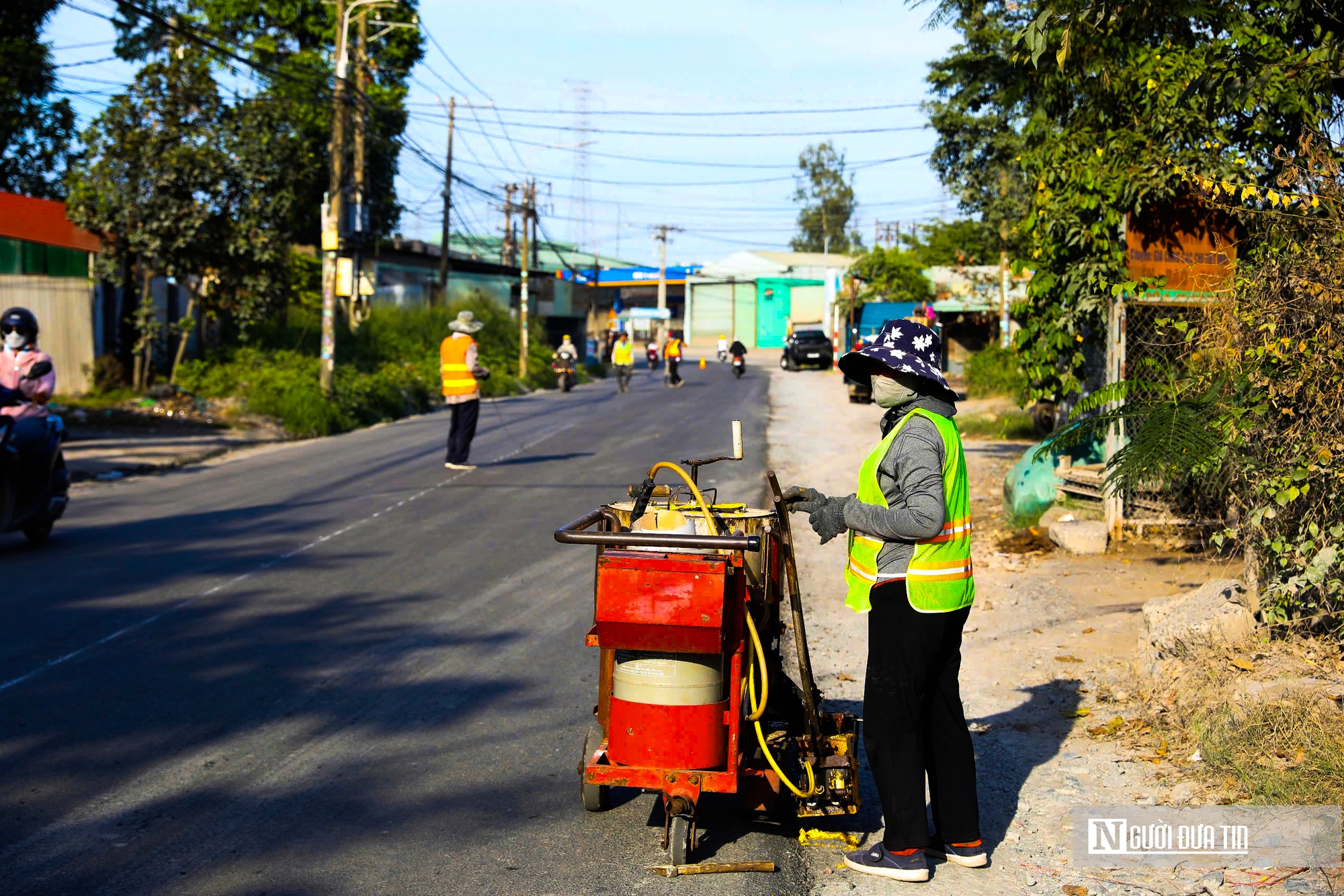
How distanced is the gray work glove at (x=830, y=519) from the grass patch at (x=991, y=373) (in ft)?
73.4

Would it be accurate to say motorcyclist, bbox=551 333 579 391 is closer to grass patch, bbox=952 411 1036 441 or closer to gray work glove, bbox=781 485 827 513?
grass patch, bbox=952 411 1036 441

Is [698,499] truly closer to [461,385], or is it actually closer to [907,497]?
[907,497]

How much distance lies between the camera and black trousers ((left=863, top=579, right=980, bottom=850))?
422cm

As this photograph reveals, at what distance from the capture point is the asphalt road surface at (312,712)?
434 cm

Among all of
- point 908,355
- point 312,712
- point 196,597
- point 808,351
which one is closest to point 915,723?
point 908,355

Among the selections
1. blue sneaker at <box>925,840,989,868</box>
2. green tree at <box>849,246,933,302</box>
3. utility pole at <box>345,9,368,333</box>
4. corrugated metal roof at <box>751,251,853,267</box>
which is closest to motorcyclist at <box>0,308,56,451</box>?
blue sneaker at <box>925,840,989,868</box>

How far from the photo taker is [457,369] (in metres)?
15.5

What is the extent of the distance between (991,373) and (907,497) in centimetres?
2607

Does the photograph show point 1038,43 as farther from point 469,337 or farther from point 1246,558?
point 469,337

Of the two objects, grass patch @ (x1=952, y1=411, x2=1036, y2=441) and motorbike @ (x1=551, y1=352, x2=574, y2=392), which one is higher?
motorbike @ (x1=551, y1=352, x2=574, y2=392)

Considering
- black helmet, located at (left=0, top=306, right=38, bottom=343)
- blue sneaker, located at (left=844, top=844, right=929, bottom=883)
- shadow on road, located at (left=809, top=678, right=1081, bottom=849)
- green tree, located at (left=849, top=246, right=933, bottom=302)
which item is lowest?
shadow on road, located at (left=809, top=678, right=1081, bottom=849)

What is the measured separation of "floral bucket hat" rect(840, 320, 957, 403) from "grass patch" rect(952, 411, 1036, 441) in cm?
1411

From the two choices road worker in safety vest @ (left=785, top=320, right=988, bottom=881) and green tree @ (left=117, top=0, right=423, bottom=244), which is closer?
road worker in safety vest @ (left=785, top=320, right=988, bottom=881)

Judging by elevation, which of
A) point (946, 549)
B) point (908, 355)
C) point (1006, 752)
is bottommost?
point (1006, 752)
